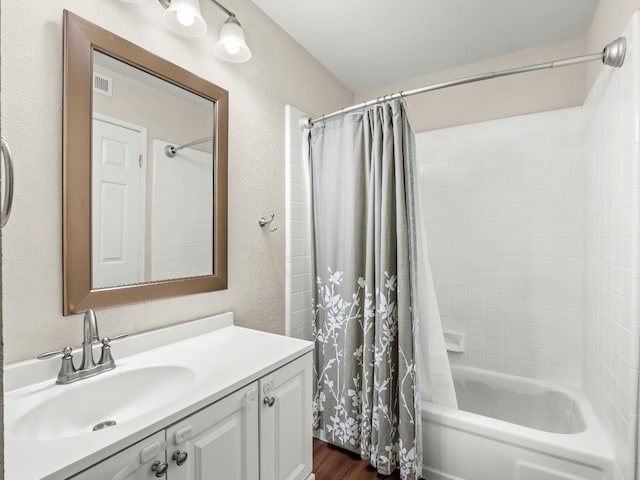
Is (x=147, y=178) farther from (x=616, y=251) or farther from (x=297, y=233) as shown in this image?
(x=616, y=251)

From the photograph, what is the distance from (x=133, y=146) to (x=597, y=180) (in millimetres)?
2229

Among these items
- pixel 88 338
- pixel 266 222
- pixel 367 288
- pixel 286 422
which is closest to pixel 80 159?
pixel 88 338

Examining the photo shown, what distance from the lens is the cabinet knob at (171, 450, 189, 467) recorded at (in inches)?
37.7

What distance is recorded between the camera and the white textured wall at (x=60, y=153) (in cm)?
108

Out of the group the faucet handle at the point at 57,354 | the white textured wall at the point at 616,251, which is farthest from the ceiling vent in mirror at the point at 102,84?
the white textured wall at the point at 616,251

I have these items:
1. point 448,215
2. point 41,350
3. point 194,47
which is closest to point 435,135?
point 448,215

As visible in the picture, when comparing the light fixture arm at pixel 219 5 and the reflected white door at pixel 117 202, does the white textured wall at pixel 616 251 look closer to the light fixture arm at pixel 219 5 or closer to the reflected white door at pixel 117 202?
the light fixture arm at pixel 219 5

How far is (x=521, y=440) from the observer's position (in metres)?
1.57

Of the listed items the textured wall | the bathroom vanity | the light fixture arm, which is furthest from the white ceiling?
the bathroom vanity

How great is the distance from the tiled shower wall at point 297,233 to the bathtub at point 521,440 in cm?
88

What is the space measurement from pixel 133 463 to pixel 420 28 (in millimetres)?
2449

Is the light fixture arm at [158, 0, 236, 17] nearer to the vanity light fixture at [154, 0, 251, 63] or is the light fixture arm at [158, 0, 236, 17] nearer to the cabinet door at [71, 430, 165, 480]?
the vanity light fixture at [154, 0, 251, 63]

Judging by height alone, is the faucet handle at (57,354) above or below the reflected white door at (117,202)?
below

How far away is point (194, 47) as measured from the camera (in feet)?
5.27
